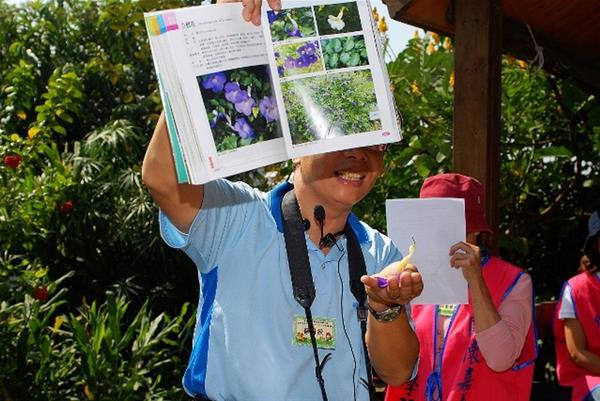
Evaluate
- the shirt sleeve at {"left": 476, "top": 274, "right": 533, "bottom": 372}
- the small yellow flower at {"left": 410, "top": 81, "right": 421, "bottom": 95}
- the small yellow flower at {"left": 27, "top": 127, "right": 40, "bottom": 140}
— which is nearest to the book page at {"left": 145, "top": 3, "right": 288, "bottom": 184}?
the shirt sleeve at {"left": 476, "top": 274, "right": 533, "bottom": 372}

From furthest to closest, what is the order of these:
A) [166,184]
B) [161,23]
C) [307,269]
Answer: [307,269], [166,184], [161,23]

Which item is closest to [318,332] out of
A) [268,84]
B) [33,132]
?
[268,84]

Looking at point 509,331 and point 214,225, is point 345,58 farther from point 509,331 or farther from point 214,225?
point 509,331

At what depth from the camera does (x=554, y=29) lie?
473cm

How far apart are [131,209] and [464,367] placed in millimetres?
4173

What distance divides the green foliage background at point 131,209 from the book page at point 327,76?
316 centimetres

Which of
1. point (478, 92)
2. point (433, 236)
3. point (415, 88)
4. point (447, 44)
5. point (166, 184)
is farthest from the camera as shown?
point (447, 44)

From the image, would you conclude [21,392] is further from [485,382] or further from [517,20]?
[517,20]

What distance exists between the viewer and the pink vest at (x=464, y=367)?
118 inches

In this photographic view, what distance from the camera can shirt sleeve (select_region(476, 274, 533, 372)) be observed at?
9.67 feet

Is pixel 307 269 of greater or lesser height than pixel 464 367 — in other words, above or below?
above

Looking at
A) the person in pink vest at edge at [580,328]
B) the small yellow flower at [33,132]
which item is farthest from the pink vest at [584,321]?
the small yellow flower at [33,132]

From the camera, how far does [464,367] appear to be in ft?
9.86

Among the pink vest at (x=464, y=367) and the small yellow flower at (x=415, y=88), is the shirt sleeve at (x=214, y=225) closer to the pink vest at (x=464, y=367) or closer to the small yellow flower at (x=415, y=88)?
the pink vest at (x=464, y=367)
